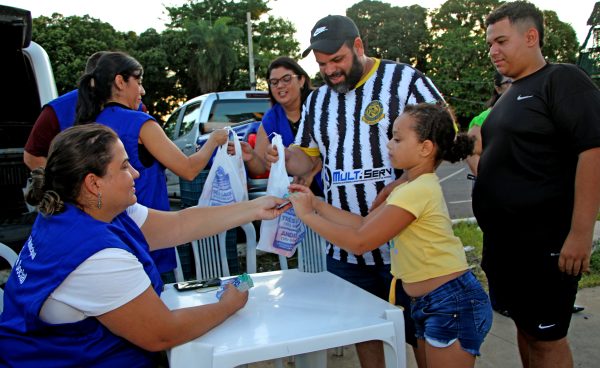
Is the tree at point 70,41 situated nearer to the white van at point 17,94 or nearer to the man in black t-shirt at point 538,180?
the white van at point 17,94

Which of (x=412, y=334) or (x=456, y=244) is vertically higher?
(x=456, y=244)

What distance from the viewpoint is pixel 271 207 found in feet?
7.65

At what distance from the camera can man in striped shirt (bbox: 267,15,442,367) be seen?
2.37 meters

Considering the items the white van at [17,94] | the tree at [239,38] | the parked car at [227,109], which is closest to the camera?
the white van at [17,94]

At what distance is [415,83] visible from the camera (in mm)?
2363

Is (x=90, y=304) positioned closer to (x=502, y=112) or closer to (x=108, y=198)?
(x=108, y=198)

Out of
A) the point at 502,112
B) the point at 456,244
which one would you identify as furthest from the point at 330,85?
the point at 456,244

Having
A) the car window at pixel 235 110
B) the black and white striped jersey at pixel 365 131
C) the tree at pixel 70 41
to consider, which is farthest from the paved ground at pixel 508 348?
the tree at pixel 70 41

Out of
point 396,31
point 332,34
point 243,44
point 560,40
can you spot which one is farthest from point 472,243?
point 396,31

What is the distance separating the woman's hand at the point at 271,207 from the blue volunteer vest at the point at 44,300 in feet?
2.53

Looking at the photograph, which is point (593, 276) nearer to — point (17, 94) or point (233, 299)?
point (233, 299)

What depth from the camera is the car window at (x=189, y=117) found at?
8367mm

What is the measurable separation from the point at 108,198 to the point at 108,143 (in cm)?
19

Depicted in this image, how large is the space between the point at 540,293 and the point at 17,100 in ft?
15.0
